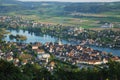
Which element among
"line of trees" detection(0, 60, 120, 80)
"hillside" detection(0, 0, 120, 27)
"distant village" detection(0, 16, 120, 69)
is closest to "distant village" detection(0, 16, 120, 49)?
"distant village" detection(0, 16, 120, 69)

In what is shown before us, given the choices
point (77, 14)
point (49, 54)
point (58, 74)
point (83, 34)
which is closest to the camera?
point (58, 74)

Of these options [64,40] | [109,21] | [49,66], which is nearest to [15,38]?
[64,40]

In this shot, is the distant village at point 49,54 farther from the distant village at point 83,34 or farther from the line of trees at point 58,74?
the line of trees at point 58,74

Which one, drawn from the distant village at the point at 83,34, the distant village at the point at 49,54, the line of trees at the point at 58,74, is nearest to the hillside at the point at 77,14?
the distant village at the point at 83,34

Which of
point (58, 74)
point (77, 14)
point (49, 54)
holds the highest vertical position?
point (58, 74)

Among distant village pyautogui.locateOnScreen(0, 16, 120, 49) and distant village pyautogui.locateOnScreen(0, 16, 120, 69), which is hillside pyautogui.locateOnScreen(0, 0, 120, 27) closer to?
distant village pyautogui.locateOnScreen(0, 16, 120, 49)

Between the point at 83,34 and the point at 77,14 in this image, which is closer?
the point at 83,34

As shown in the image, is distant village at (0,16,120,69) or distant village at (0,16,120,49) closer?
distant village at (0,16,120,69)

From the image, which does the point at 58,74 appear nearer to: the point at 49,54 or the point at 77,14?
the point at 49,54

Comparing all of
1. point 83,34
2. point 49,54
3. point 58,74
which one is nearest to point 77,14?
point 83,34

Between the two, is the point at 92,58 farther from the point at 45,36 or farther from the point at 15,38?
the point at 45,36

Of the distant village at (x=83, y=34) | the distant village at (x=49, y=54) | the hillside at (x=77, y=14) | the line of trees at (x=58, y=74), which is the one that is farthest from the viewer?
the hillside at (x=77, y=14)
